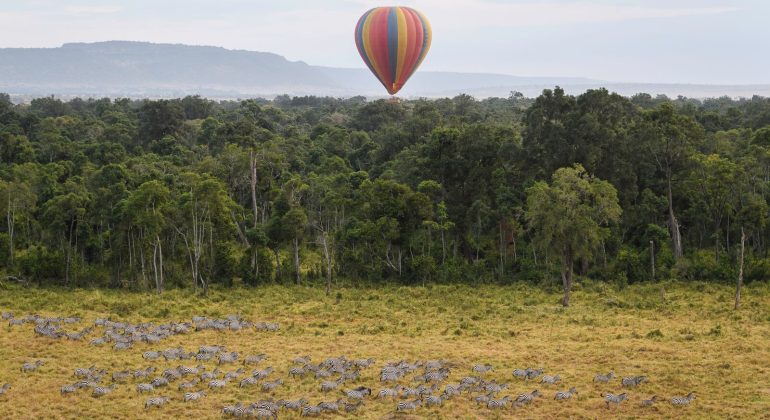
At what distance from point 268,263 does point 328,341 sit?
42.4 feet

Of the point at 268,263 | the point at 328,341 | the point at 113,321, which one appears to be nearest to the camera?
the point at 328,341

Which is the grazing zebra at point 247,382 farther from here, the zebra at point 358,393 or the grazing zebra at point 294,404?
the zebra at point 358,393

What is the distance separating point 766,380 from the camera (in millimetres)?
22141

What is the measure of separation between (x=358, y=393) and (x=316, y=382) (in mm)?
1921

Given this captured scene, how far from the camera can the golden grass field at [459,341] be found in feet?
66.8

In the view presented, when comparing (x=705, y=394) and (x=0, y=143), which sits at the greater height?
(x=0, y=143)

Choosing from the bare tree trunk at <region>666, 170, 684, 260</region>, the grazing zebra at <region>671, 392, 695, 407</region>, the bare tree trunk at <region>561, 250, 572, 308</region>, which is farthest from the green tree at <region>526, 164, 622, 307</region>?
the grazing zebra at <region>671, 392, 695, 407</region>

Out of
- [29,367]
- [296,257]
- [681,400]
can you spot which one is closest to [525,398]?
[681,400]

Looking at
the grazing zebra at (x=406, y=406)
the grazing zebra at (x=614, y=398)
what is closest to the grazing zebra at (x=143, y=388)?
the grazing zebra at (x=406, y=406)

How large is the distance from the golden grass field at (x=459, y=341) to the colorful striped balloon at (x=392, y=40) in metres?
18.0

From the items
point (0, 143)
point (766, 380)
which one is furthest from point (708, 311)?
point (0, 143)

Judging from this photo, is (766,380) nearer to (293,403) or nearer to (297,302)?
(293,403)

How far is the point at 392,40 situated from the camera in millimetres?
48938

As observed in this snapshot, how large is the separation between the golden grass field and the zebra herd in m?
0.22
